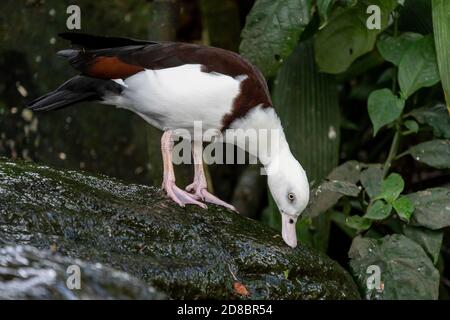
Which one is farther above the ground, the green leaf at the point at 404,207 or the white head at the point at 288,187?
the white head at the point at 288,187

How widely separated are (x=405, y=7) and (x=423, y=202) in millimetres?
1172

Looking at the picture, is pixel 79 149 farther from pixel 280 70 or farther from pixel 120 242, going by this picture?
pixel 120 242

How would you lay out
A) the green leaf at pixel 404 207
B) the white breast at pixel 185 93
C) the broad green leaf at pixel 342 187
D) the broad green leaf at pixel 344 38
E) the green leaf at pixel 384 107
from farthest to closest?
1. the broad green leaf at pixel 344 38
2. the green leaf at pixel 384 107
3. the broad green leaf at pixel 342 187
4. the green leaf at pixel 404 207
5. the white breast at pixel 185 93

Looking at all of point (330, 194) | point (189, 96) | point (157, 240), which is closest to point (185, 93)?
point (189, 96)

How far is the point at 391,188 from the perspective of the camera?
141 inches

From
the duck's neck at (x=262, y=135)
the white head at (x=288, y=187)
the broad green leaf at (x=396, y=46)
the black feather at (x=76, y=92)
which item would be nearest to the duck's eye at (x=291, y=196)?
the white head at (x=288, y=187)

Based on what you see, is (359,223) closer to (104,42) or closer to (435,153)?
(435,153)

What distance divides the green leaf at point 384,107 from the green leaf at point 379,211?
0.37 m

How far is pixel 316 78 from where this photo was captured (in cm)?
443

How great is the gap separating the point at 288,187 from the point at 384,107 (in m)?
0.75

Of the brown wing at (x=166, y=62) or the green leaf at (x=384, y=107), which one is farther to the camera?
the green leaf at (x=384, y=107)

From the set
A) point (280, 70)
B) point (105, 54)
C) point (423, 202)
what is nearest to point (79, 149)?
point (280, 70)

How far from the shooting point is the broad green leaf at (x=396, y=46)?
392 cm

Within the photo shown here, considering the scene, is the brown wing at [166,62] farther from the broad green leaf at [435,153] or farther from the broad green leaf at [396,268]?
the broad green leaf at [435,153]
